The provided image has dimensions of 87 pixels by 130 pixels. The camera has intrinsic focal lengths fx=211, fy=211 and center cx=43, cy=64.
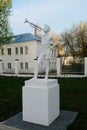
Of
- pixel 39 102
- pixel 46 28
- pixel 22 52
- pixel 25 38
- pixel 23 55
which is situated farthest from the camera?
pixel 25 38

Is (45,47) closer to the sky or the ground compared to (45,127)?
closer to the sky

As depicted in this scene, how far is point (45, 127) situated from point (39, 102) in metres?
0.75

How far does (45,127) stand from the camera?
20.5 feet

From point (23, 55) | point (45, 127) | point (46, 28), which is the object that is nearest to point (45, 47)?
point (46, 28)

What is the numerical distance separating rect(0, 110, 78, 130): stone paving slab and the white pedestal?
17cm

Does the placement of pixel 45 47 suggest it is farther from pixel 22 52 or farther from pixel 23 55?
pixel 22 52

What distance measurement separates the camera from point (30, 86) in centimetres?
656

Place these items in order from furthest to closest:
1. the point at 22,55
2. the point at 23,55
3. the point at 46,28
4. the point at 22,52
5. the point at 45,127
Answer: the point at 22,52
the point at 22,55
the point at 23,55
the point at 46,28
the point at 45,127

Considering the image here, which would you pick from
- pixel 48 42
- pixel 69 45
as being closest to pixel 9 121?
pixel 48 42

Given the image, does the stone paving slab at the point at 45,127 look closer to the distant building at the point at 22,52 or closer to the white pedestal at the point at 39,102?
the white pedestal at the point at 39,102

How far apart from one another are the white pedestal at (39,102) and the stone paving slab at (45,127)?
17 cm

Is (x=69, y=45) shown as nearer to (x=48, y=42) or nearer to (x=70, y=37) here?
(x=70, y=37)

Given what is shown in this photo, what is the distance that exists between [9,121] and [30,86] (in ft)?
4.19

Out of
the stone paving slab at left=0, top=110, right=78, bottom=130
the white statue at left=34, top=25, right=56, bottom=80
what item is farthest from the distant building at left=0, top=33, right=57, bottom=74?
the white statue at left=34, top=25, right=56, bottom=80
